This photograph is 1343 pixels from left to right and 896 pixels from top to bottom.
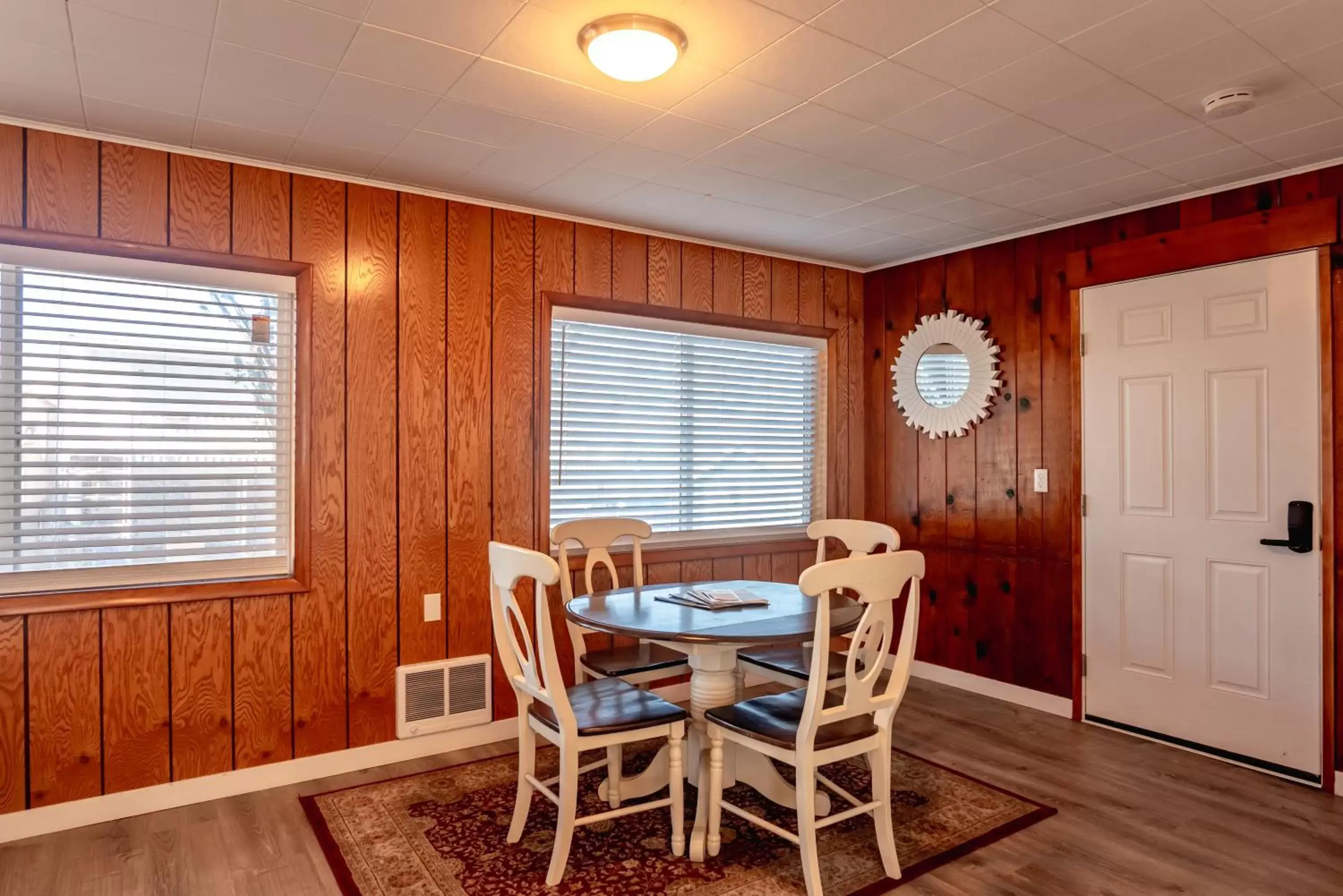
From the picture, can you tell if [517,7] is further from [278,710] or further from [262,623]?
[278,710]

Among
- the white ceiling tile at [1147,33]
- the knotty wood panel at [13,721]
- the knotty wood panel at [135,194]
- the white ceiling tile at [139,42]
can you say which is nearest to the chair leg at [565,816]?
the knotty wood panel at [13,721]

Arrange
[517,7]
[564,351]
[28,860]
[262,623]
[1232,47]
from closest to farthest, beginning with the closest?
[517,7] < [1232,47] < [28,860] < [262,623] < [564,351]

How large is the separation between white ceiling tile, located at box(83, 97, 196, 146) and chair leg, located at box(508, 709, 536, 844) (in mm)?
2311

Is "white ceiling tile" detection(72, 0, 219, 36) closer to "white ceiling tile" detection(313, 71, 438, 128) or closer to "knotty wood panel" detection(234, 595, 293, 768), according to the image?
"white ceiling tile" detection(313, 71, 438, 128)

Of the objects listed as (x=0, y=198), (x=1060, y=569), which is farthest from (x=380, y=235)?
(x=1060, y=569)

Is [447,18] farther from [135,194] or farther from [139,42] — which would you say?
[135,194]

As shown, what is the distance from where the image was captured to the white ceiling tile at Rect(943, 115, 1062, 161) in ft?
8.96

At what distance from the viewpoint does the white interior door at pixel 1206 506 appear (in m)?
3.17

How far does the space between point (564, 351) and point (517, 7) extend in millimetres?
1979

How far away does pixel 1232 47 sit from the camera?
7.23ft

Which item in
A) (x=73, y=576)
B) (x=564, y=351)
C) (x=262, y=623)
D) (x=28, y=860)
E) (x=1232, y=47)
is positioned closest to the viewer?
(x=1232, y=47)

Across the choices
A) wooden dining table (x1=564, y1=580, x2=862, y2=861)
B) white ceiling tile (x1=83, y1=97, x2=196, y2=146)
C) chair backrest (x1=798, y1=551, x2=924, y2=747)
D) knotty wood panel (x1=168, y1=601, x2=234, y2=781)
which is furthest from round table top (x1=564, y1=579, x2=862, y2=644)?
white ceiling tile (x1=83, y1=97, x2=196, y2=146)

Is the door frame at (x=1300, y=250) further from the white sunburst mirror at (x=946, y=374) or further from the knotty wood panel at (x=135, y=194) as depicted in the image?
the knotty wood panel at (x=135, y=194)

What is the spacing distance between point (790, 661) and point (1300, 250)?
2.61 metres
